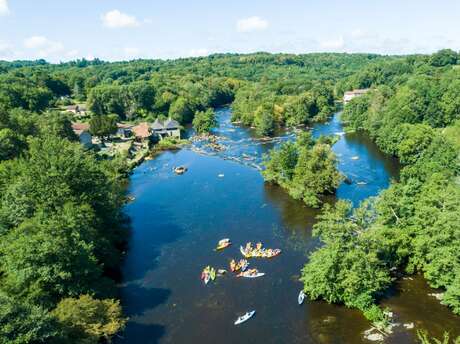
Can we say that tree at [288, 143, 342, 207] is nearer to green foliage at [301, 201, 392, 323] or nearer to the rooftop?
green foliage at [301, 201, 392, 323]

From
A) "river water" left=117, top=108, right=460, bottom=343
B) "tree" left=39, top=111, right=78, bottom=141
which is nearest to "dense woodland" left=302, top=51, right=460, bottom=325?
"river water" left=117, top=108, right=460, bottom=343

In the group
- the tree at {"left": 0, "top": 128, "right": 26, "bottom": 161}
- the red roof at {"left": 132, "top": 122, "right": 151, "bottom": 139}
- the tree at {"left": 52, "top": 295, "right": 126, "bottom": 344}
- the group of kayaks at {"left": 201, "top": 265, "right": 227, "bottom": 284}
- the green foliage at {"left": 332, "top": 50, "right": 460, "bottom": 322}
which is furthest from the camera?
the red roof at {"left": 132, "top": 122, "right": 151, "bottom": 139}

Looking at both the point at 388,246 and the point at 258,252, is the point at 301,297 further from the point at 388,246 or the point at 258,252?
the point at 388,246

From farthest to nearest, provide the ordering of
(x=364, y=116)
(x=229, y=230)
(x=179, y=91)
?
(x=179, y=91), (x=364, y=116), (x=229, y=230)

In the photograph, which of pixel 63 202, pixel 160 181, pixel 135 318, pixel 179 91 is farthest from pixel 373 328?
pixel 179 91

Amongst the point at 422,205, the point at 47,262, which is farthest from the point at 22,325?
the point at 422,205

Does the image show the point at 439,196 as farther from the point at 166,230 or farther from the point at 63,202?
the point at 63,202

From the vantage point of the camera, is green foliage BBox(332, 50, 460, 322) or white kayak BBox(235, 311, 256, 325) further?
green foliage BBox(332, 50, 460, 322)
